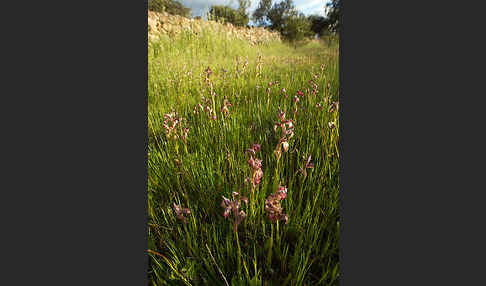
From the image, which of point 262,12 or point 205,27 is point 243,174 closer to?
point 262,12

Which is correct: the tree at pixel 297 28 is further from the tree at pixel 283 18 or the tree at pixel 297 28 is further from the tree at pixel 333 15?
the tree at pixel 333 15

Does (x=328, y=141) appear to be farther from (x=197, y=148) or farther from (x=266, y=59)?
(x=266, y=59)

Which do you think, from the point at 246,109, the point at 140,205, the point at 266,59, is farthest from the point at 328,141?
the point at 266,59

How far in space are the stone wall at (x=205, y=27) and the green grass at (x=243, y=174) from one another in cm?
15

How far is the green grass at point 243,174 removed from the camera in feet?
2.41

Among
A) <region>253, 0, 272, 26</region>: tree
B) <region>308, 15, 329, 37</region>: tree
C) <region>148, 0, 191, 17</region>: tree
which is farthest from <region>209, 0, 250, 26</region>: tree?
<region>308, 15, 329, 37</region>: tree

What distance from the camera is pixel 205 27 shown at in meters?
2.02

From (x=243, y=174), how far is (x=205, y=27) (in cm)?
169

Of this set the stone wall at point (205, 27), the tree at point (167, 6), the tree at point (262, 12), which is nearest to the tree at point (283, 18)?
the tree at point (262, 12)

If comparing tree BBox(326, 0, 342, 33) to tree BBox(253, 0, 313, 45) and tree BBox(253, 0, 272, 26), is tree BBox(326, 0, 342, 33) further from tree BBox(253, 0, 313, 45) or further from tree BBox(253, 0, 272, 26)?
tree BBox(253, 0, 272, 26)

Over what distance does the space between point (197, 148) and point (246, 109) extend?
519 mm

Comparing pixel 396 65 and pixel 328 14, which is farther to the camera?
pixel 328 14

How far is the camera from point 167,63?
2059mm

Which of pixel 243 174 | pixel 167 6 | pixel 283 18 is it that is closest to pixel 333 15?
pixel 283 18
